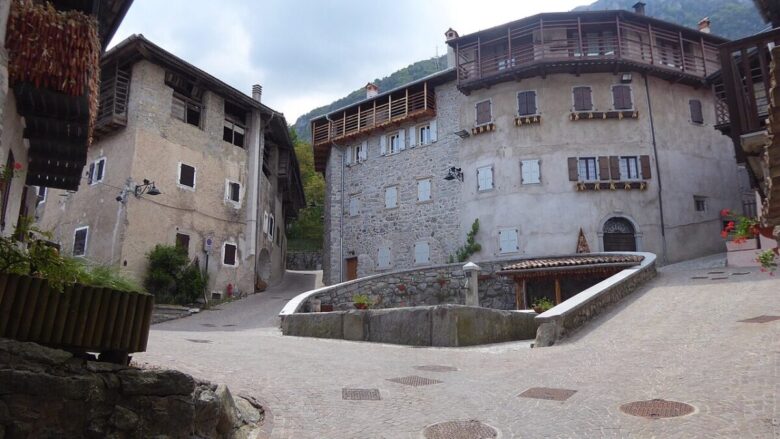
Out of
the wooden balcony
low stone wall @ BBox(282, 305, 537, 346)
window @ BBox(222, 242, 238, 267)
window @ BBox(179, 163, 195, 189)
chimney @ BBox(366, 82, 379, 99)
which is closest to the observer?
low stone wall @ BBox(282, 305, 537, 346)

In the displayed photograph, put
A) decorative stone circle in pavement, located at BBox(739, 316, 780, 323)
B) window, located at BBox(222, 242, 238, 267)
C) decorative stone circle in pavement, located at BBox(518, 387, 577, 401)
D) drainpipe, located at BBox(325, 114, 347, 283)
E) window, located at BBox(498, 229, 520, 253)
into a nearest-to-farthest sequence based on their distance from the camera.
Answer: decorative stone circle in pavement, located at BBox(518, 387, 577, 401)
decorative stone circle in pavement, located at BBox(739, 316, 780, 323)
window, located at BBox(222, 242, 238, 267)
window, located at BBox(498, 229, 520, 253)
drainpipe, located at BBox(325, 114, 347, 283)

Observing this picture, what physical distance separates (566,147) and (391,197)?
31.6 feet


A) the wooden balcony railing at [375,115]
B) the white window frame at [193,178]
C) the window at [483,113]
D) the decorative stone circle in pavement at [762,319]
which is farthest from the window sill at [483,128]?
the decorative stone circle in pavement at [762,319]

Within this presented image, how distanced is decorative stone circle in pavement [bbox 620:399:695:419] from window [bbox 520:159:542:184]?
823 inches

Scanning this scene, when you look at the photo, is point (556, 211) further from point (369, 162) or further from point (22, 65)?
point (22, 65)

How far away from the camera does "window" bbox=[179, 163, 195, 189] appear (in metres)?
23.1

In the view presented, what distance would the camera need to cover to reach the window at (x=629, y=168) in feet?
82.4

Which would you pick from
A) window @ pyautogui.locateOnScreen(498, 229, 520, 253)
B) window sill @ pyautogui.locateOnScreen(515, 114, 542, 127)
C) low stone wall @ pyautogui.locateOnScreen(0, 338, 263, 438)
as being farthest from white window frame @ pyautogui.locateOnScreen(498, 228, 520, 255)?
low stone wall @ pyautogui.locateOnScreen(0, 338, 263, 438)

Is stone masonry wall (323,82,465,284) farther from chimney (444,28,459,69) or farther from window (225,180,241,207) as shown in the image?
window (225,180,241,207)

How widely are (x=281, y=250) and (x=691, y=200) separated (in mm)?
24397

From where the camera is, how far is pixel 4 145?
6840 millimetres

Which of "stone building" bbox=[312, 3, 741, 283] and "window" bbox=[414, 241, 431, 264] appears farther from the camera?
"window" bbox=[414, 241, 431, 264]

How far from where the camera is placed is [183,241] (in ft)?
74.2

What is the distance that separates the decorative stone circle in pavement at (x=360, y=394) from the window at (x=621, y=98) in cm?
A: 2357
